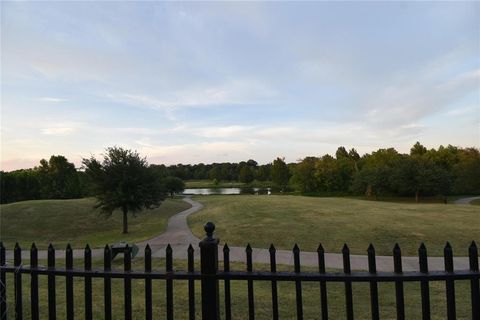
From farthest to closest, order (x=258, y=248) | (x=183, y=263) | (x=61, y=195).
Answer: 1. (x=61, y=195)
2. (x=258, y=248)
3. (x=183, y=263)

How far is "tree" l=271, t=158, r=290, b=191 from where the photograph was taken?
276ft

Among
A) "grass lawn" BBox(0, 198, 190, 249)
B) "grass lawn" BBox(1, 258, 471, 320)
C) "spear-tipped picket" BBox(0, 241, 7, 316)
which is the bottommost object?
"grass lawn" BBox(0, 198, 190, 249)

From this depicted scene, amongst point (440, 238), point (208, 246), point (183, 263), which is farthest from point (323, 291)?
point (440, 238)

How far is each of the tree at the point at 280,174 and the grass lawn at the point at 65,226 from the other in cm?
5423

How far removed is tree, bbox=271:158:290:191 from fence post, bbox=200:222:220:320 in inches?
3205

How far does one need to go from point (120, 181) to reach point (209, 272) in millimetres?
20727

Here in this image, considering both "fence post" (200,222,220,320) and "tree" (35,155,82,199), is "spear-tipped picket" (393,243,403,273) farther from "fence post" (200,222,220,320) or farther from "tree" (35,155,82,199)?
"tree" (35,155,82,199)

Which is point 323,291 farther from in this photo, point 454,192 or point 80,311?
point 454,192

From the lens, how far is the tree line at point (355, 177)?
4896cm

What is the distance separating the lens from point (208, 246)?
306cm

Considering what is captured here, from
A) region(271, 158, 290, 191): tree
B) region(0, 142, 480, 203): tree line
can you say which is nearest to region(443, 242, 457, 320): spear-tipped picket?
region(0, 142, 480, 203): tree line

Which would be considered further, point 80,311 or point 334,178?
point 334,178

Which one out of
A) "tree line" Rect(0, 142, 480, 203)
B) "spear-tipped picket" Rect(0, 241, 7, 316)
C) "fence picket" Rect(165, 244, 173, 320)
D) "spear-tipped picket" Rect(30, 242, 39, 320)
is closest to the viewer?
"fence picket" Rect(165, 244, 173, 320)

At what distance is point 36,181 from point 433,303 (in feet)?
212
